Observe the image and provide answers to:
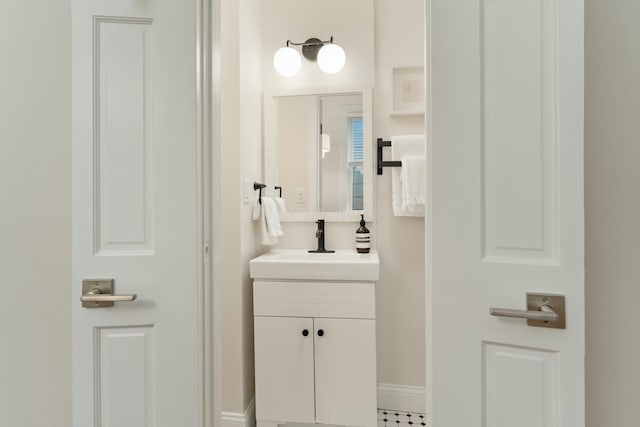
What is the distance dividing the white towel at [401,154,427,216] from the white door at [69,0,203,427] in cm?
122

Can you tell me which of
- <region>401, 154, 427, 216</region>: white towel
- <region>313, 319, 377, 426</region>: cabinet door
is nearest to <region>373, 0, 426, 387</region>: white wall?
A: <region>401, 154, 427, 216</region>: white towel

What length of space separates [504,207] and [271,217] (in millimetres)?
1301

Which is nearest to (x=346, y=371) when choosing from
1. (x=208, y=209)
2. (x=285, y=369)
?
(x=285, y=369)

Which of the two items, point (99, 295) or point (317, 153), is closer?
point (99, 295)

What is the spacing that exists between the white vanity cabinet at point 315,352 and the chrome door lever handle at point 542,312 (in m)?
0.85

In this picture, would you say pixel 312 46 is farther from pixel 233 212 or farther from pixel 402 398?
pixel 402 398

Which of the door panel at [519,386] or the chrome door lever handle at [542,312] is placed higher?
the chrome door lever handle at [542,312]

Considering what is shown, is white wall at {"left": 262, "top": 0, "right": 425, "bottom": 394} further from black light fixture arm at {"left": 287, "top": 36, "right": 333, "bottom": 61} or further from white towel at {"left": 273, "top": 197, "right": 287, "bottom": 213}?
white towel at {"left": 273, "top": 197, "right": 287, "bottom": 213}

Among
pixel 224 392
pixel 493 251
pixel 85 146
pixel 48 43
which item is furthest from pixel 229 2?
pixel 224 392

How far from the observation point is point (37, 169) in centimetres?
108

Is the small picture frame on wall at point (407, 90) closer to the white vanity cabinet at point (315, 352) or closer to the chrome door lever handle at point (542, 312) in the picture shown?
the white vanity cabinet at point (315, 352)

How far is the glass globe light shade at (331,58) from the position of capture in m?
1.97

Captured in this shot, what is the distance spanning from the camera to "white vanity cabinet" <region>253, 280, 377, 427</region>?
1648mm

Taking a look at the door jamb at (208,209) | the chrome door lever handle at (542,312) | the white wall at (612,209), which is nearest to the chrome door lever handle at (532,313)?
the chrome door lever handle at (542,312)
